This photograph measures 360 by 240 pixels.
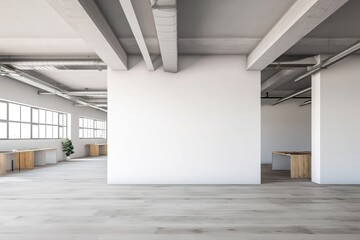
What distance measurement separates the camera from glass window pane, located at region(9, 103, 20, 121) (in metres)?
8.93

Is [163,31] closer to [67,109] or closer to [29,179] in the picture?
[29,179]

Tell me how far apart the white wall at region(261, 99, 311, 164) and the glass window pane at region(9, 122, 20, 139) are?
9200 millimetres

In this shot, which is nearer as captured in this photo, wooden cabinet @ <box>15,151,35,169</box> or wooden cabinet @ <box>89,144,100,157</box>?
wooden cabinet @ <box>15,151,35,169</box>

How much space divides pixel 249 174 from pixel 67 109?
9.83 m

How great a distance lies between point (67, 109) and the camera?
1288cm

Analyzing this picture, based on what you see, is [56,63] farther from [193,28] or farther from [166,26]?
[166,26]

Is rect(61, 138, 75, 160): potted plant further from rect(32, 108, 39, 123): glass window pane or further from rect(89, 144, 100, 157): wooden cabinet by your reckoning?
rect(89, 144, 100, 157): wooden cabinet

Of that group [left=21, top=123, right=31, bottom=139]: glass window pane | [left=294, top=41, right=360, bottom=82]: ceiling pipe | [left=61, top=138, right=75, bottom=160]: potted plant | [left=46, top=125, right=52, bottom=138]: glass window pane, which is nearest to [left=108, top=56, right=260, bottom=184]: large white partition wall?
[left=294, top=41, right=360, bottom=82]: ceiling pipe

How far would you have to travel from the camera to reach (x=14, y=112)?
362 inches

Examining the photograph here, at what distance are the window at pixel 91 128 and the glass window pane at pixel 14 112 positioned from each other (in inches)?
207

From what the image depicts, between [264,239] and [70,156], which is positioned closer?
[264,239]

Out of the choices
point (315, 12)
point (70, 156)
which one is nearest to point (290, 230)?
point (315, 12)

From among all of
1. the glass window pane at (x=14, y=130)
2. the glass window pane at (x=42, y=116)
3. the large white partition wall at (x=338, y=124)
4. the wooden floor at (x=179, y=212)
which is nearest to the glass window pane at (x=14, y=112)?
the glass window pane at (x=14, y=130)

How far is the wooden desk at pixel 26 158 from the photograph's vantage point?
7.70 meters
